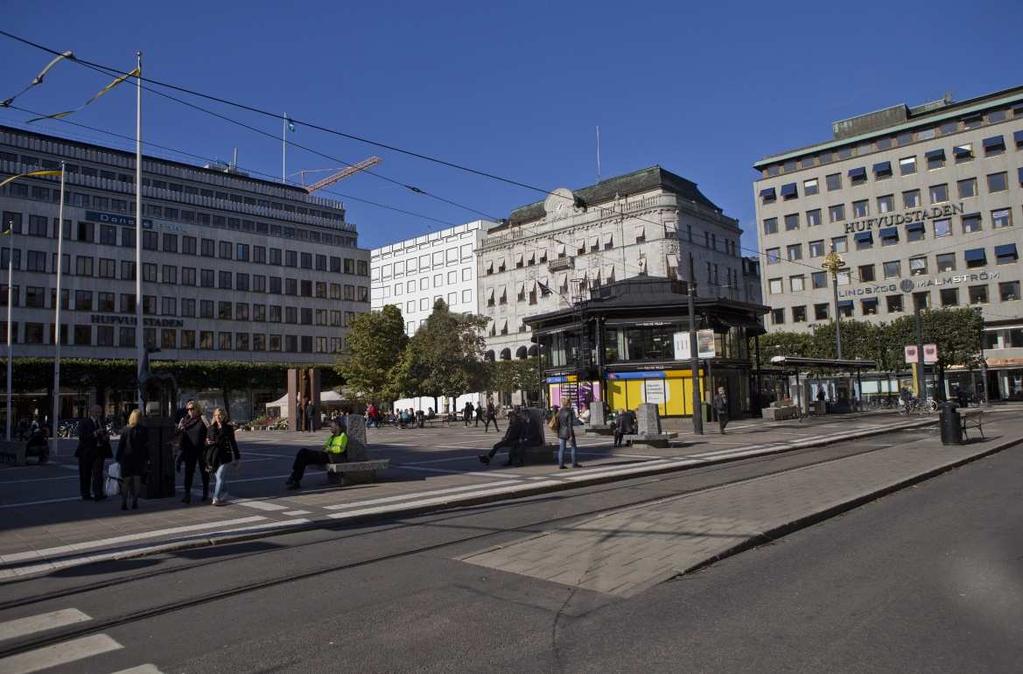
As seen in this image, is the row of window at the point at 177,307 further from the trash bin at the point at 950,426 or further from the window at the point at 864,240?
the trash bin at the point at 950,426

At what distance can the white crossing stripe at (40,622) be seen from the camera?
17.6 feet

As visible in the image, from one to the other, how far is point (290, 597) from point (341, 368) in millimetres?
52512

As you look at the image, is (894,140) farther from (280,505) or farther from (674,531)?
(280,505)

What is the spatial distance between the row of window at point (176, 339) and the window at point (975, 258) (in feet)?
183

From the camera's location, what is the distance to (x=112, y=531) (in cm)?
948

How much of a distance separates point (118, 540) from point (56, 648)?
4274 millimetres

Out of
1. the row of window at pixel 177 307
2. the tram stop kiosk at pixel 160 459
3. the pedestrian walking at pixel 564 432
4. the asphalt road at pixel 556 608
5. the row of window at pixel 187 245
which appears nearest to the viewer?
the asphalt road at pixel 556 608

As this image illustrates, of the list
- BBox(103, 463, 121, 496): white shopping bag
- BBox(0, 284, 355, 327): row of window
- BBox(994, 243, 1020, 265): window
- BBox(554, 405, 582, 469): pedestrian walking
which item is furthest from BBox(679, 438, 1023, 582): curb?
BBox(994, 243, 1020, 265): window

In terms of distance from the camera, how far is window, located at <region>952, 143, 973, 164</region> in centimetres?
6172

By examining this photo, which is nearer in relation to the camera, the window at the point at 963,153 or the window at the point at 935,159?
the window at the point at 963,153

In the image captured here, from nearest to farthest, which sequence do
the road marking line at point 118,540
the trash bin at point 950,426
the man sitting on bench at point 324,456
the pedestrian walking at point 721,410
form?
1. the road marking line at point 118,540
2. the man sitting on bench at point 324,456
3. the trash bin at point 950,426
4. the pedestrian walking at point 721,410

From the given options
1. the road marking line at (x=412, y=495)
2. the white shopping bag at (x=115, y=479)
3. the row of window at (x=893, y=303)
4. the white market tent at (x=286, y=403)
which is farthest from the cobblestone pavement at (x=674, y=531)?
the row of window at (x=893, y=303)

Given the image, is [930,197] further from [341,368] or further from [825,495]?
[825,495]

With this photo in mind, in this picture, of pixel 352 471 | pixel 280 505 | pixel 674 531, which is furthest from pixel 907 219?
pixel 280 505
